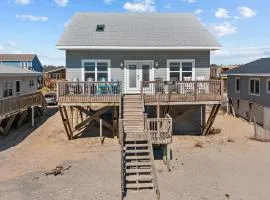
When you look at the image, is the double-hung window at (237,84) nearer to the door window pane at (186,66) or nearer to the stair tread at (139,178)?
the door window pane at (186,66)

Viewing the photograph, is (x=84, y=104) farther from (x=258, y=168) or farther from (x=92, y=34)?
(x=258, y=168)

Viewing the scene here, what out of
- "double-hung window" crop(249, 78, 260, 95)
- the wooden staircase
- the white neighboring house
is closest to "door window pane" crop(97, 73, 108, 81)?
the wooden staircase

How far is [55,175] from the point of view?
14781 millimetres

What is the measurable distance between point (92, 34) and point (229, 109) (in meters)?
17.4

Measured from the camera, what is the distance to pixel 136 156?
1464 cm

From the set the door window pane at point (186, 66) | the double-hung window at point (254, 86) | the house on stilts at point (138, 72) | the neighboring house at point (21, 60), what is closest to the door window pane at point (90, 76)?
the house on stilts at point (138, 72)

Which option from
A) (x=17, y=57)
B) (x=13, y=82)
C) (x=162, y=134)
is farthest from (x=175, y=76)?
(x=17, y=57)

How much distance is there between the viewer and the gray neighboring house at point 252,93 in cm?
2620

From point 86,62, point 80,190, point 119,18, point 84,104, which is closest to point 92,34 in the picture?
point 86,62

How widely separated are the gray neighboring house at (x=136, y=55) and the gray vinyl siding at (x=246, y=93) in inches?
270

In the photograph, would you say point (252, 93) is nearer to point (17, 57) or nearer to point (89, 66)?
point (89, 66)

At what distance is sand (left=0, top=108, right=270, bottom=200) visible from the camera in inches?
501

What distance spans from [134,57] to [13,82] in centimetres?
1184

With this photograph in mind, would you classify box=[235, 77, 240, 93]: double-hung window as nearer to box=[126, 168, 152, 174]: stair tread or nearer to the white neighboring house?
the white neighboring house
